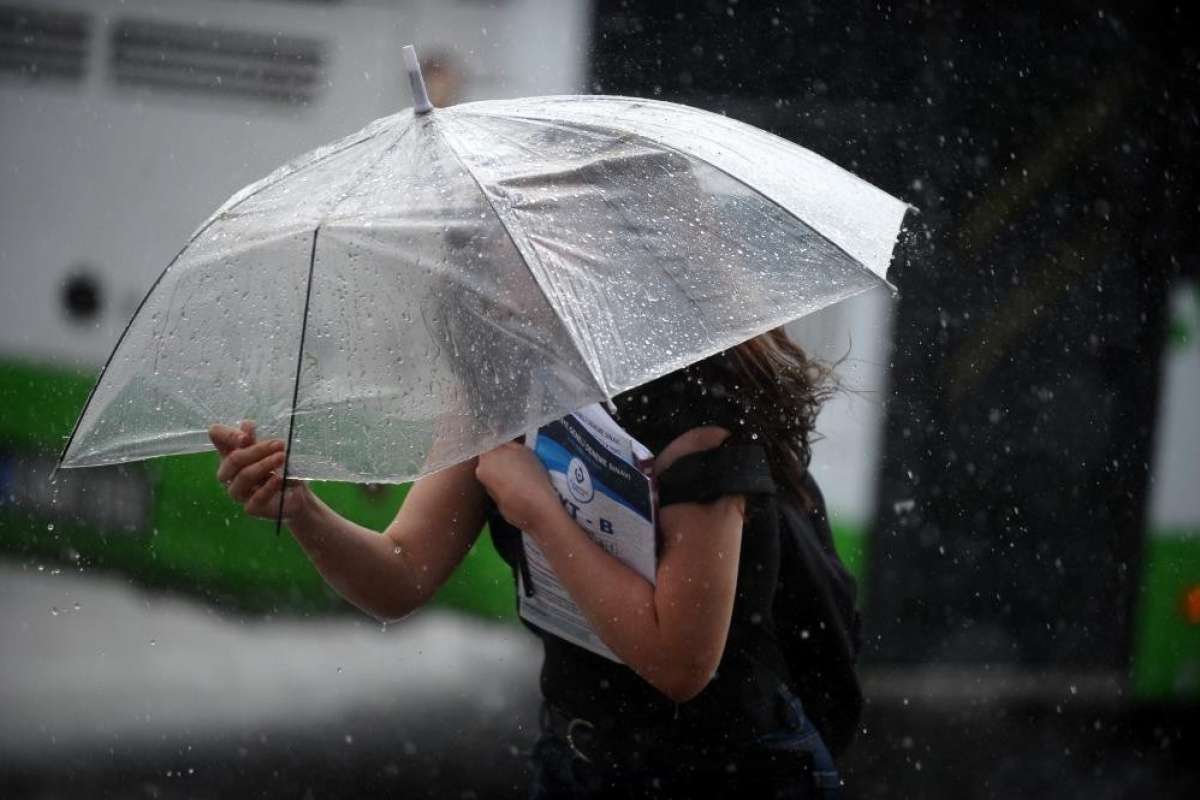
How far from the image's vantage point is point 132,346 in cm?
207

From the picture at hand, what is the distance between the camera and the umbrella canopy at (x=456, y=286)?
5.84 feet

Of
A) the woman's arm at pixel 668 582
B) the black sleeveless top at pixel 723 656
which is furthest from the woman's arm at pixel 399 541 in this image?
the woman's arm at pixel 668 582

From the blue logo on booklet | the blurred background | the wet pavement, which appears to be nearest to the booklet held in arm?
the blue logo on booklet

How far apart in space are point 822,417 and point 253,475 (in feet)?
11.6

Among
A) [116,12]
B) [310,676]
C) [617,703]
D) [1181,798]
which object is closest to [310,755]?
[310,676]

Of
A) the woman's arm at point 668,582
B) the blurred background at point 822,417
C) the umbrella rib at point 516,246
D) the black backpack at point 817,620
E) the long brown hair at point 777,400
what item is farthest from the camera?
the blurred background at point 822,417

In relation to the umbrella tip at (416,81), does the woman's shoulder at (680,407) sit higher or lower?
lower

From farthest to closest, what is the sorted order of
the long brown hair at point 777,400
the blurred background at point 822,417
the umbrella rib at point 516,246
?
the blurred background at point 822,417 < the long brown hair at point 777,400 < the umbrella rib at point 516,246

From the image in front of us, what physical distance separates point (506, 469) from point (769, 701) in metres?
0.47

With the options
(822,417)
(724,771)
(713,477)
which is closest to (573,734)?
(724,771)

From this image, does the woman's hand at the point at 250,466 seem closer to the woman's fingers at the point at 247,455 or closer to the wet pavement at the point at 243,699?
the woman's fingers at the point at 247,455

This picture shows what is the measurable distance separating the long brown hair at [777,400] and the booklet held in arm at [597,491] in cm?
16

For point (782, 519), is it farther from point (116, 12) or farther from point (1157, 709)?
point (1157, 709)

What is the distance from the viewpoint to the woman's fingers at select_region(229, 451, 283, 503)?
1.81m
